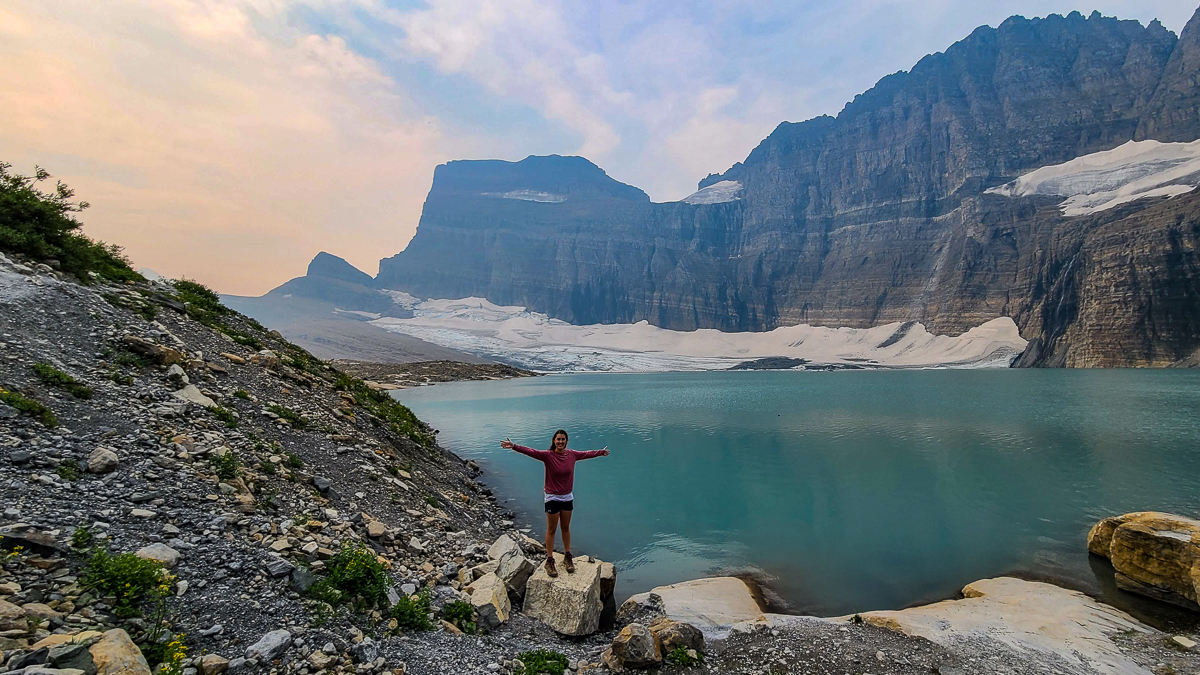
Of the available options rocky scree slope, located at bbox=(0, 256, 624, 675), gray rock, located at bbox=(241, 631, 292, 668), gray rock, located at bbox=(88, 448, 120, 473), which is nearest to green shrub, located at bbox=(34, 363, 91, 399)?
rocky scree slope, located at bbox=(0, 256, 624, 675)

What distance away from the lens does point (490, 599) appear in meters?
6.59

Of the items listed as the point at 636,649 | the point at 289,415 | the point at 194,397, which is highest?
the point at 194,397

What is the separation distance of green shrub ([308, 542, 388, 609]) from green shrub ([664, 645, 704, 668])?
3.56m

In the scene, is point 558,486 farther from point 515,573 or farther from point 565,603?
point 565,603

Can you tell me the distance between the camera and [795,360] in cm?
17488

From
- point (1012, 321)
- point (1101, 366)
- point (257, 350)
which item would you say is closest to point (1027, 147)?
point (1012, 321)

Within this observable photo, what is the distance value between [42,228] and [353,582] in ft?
38.1

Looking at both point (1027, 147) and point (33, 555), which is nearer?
point (33, 555)

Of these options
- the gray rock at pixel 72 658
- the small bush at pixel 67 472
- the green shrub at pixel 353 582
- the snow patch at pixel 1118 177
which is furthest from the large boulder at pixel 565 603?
the snow patch at pixel 1118 177

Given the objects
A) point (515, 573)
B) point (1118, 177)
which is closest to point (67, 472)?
point (515, 573)

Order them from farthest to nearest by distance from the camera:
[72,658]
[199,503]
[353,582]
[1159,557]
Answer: [1159,557], [199,503], [353,582], [72,658]

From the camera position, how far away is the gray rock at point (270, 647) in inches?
166

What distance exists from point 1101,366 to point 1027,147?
4124 inches

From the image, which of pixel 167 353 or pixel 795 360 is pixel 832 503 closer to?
pixel 167 353
